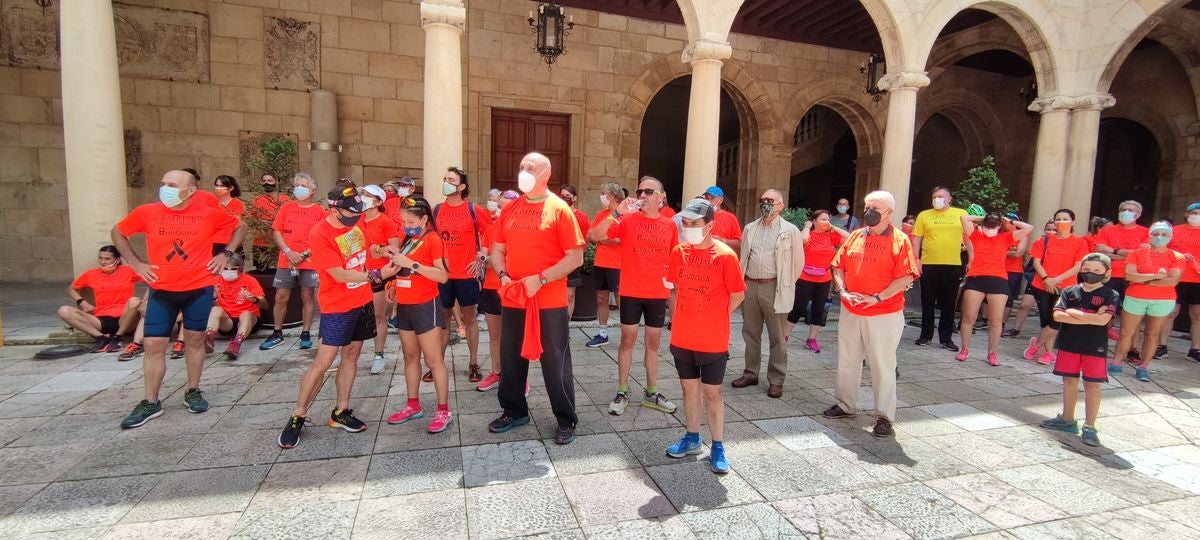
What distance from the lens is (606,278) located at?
6.03m

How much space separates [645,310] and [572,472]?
147cm

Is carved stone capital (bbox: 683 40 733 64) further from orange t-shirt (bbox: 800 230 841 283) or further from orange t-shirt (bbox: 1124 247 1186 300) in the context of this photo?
orange t-shirt (bbox: 1124 247 1186 300)

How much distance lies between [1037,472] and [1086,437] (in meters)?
0.90

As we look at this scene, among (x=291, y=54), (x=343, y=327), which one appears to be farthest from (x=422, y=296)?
(x=291, y=54)

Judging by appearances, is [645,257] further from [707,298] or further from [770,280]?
[770,280]

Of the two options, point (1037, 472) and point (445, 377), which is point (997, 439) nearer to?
point (1037, 472)

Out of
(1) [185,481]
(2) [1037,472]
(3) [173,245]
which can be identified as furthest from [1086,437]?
(3) [173,245]

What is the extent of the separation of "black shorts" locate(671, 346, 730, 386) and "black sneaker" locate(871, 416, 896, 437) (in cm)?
151

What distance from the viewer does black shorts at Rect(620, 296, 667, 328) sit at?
4086 millimetres

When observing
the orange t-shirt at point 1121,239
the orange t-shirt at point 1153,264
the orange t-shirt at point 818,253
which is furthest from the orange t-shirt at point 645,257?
the orange t-shirt at point 1121,239

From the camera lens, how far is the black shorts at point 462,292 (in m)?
4.53

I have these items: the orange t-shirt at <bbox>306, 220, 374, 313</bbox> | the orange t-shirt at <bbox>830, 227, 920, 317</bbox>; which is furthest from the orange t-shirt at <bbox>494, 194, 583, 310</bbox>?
the orange t-shirt at <bbox>830, 227, 920, 317</bbox>

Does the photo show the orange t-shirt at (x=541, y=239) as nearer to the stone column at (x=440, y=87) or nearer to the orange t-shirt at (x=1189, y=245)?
the stone column at (x=440, y=87)

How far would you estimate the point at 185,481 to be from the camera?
2.88 meters
